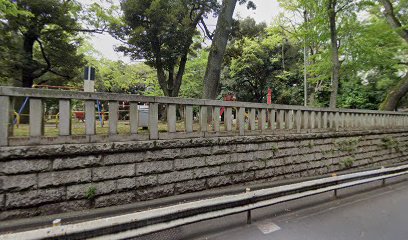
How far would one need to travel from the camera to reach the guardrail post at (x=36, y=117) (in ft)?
12.5

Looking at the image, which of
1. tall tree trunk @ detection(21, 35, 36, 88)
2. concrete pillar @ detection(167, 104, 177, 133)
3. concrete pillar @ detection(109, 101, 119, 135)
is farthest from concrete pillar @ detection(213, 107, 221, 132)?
tall tree trunk @ detection(21, 35, 36, 88)

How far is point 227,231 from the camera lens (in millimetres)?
3969

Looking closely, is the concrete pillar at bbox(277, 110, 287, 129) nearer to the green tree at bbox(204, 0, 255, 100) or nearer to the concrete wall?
the concrete wall

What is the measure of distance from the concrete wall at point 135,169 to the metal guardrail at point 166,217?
1457 millimetres

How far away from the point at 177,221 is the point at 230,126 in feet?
10.00

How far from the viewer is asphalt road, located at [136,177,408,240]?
3.84 metres

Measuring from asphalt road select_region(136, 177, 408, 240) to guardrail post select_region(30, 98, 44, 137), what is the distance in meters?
2.44

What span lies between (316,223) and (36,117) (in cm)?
529

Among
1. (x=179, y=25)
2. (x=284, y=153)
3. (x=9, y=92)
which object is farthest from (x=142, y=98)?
(x=179, y=25)

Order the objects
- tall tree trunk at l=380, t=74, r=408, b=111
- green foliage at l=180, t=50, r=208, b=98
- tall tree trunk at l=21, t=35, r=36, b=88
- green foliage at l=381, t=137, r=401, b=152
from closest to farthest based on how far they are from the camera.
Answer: green foliage at l=381, t=137, r=401, b=152
tall tree trunk at l=21, t=35, r=36, b=88
tall tree trunk at l=380, t=74, r=408, b=111
green foliage at l=180, t=50, r=208, b=98

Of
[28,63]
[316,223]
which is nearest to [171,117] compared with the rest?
[316,223]

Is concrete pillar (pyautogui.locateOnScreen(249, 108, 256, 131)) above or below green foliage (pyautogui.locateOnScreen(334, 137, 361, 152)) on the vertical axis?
above

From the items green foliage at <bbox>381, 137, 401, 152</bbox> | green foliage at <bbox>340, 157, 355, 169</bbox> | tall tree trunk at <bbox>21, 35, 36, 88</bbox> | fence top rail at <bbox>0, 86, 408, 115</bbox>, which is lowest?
green foliage at <bbox>340, 157, 355, 169</bbox>

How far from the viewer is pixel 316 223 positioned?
14.3ft
